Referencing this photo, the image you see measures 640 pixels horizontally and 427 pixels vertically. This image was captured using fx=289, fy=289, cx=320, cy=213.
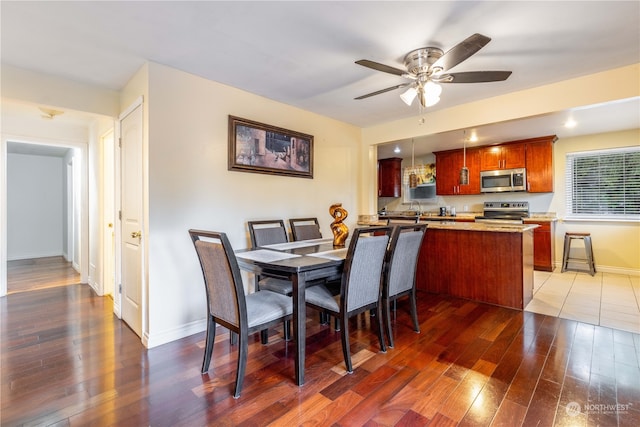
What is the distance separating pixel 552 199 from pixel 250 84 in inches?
213

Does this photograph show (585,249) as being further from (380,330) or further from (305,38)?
(305,38)

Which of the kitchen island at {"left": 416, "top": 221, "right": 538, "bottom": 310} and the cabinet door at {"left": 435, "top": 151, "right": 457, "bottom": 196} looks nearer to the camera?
the kitchen island at {"left": 416, "top": 221, "right": 538, "bottom": 310}

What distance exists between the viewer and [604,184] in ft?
15.6

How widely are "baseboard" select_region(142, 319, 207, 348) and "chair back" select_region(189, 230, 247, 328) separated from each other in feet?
2.72

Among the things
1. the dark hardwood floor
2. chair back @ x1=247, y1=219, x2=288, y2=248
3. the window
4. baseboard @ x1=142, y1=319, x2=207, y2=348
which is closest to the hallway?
the dark hardwood floor

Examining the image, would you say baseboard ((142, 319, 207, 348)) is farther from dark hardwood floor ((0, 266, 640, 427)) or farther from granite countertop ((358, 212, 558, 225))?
granite countertop ((358, 212, 558, 225))

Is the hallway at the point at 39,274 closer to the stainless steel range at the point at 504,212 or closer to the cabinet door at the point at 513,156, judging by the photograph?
the stainless steel range at the point at 504,212

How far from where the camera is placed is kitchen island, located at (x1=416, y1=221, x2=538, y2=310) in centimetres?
307

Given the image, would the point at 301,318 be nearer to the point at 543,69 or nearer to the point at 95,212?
the point at 543,69

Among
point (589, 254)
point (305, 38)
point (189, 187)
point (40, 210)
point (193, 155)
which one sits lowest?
point (589, 254)

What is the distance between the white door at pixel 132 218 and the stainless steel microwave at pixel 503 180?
5.64 meters

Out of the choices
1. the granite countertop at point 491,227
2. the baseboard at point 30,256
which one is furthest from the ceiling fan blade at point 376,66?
the baseboard at point 30,256

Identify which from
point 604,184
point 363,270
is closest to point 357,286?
point 363,270

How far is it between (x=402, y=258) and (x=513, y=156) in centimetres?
432
